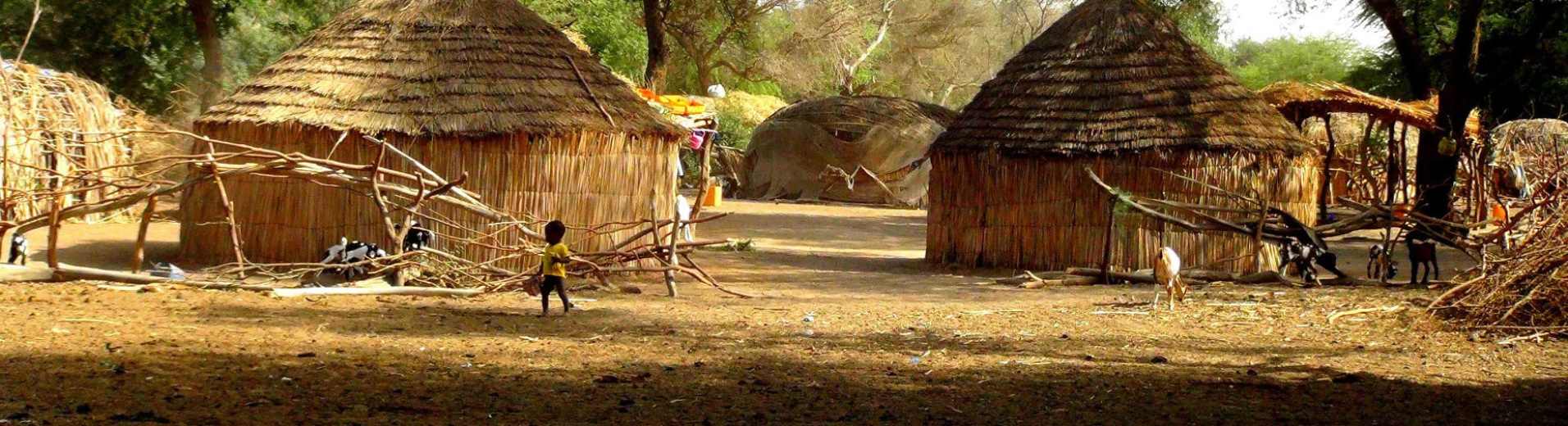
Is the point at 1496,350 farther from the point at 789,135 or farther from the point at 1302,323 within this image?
the point at 789,135

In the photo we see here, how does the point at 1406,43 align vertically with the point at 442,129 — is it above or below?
above

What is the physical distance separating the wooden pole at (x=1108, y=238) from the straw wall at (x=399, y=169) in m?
3.86

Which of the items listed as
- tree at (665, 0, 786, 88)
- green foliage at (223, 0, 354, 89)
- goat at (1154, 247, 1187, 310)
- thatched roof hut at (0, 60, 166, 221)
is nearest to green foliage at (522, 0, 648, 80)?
tree at (665, 0, 786, 88)

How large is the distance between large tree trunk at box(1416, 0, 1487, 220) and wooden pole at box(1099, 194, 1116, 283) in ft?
13.6

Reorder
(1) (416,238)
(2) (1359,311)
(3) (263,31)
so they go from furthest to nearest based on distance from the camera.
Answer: (3) (263,31), (1) (416,238), (2) (1359,311)

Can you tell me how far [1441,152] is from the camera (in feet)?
51.0

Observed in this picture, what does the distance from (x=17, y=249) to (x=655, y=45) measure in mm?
10594

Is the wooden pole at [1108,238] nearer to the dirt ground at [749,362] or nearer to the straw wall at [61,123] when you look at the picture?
the dirt ground at [749,362]

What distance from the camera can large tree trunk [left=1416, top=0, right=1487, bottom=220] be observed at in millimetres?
14188

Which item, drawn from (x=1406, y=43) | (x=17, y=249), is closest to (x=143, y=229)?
(x=17, y=249)

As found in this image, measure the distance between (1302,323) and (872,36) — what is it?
34526 mm

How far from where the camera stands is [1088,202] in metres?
12.0

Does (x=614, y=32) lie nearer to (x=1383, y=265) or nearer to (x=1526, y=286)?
(x=1383, y=265)

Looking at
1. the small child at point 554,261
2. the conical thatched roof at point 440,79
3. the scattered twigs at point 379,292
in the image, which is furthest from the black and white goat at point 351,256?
the small child at point 554,261
